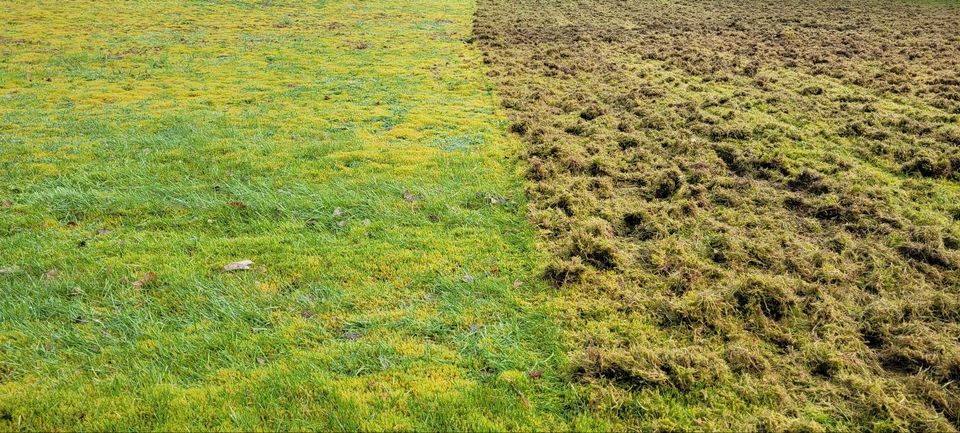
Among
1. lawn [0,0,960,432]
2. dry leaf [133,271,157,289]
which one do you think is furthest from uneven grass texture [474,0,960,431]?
dry leaf [133,271,157,289]

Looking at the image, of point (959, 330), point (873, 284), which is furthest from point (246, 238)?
point (959, 330)

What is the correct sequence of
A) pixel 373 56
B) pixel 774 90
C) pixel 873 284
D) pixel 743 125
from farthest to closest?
pixel 373 56 → pixel 774 90 → pixel 743 125 → pixel 873 284

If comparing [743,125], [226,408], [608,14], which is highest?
[608,14]

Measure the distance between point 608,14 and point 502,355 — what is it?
1158 inches

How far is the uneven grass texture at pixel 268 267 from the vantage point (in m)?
4.59

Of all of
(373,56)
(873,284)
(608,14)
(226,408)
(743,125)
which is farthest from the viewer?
Result: (608,14)

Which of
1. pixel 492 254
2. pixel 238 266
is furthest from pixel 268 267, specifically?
pixel 492 254

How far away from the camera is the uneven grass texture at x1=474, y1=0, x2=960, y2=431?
182 inches

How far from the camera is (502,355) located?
5121 mm

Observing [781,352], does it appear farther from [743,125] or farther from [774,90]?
[774,90]

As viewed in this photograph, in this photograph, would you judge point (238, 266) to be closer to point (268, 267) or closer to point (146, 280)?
point (268, 267)

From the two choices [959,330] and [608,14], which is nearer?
[959,330]

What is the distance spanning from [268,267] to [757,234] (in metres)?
6.60

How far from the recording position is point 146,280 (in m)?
6.25
